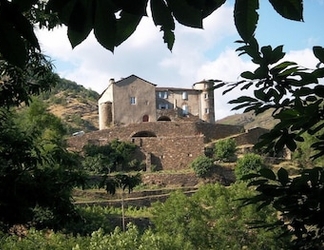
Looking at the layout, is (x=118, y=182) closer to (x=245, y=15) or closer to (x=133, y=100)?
(x=245, y=15)

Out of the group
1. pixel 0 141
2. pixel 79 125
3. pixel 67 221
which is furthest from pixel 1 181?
pixel 79 125

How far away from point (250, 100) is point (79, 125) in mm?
52658

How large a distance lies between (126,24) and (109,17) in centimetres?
3

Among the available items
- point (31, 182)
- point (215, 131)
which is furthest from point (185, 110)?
point (31, 182)

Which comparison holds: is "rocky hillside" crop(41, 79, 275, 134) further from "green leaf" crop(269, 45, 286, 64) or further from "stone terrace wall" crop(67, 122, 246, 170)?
"green leaf" crop(269, 45, 286, 64)

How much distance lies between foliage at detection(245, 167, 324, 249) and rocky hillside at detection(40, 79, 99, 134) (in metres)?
49.3

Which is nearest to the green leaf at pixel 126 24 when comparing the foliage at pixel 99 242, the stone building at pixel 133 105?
the foliage at pixel 99 242

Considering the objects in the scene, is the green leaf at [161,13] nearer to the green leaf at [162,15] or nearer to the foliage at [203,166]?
the green leaf at [162,15]

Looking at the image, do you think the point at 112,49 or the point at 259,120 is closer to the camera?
the point at 112,49

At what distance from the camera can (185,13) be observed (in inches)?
33.8

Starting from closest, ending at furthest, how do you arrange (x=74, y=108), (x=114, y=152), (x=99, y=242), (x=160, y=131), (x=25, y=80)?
1. (x=25, y=80)
2. (x=99, y=242)
3. (x=114, y=152)
4. (x=160, y=131)
5. (x=74, y=108)

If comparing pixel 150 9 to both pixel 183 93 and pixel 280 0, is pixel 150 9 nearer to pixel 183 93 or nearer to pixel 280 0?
pixel 280 0

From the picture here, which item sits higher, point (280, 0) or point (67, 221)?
point (280, 0)

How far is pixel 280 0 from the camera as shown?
82 cm
